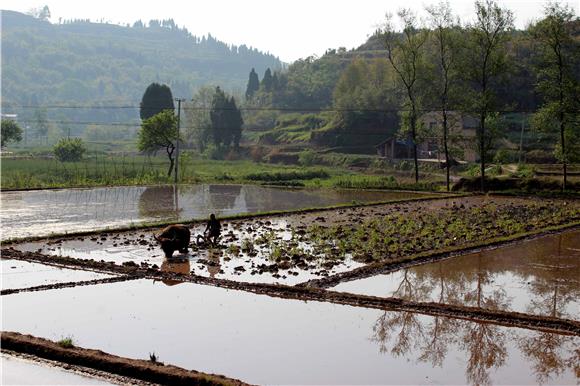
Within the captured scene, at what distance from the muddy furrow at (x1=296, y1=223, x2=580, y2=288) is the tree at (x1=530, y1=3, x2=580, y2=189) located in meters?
15.2

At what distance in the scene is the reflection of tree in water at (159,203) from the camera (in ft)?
89.1

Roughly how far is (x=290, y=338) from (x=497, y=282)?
248 inches

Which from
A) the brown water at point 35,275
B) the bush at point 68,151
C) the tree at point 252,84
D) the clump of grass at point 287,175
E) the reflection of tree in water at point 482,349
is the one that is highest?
the tree at point 252,84

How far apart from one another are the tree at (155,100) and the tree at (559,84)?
50.2 meters

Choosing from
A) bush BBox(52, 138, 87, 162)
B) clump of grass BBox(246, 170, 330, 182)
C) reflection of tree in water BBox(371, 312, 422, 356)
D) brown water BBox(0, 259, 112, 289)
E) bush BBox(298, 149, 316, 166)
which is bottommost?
reflection of tree in water BBox(371, 312, 422, 356)

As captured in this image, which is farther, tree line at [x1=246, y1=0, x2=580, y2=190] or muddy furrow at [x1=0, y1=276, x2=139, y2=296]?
tree line at [x1=246, y1=0, x2=580, y2=190]

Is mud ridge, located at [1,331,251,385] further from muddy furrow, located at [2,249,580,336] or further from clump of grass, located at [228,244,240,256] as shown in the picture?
clump of grass, located at [228,244,240,256]

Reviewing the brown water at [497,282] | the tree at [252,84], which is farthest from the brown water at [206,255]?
the tree at [252,84]

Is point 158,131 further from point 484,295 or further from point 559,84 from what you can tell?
point 484,295

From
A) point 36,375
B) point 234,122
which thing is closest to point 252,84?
point 234,122

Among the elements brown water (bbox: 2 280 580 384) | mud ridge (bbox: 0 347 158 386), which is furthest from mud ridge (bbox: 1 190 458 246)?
mud ridge (bbox: 0 347 158 386)

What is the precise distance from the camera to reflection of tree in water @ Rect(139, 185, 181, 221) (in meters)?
27.2

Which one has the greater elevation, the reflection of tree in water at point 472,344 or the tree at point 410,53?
the tree at point 410,53

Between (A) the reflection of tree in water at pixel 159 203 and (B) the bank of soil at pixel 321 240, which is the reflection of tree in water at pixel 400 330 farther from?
(A) the reflection of tree in water at pixel 159 203
